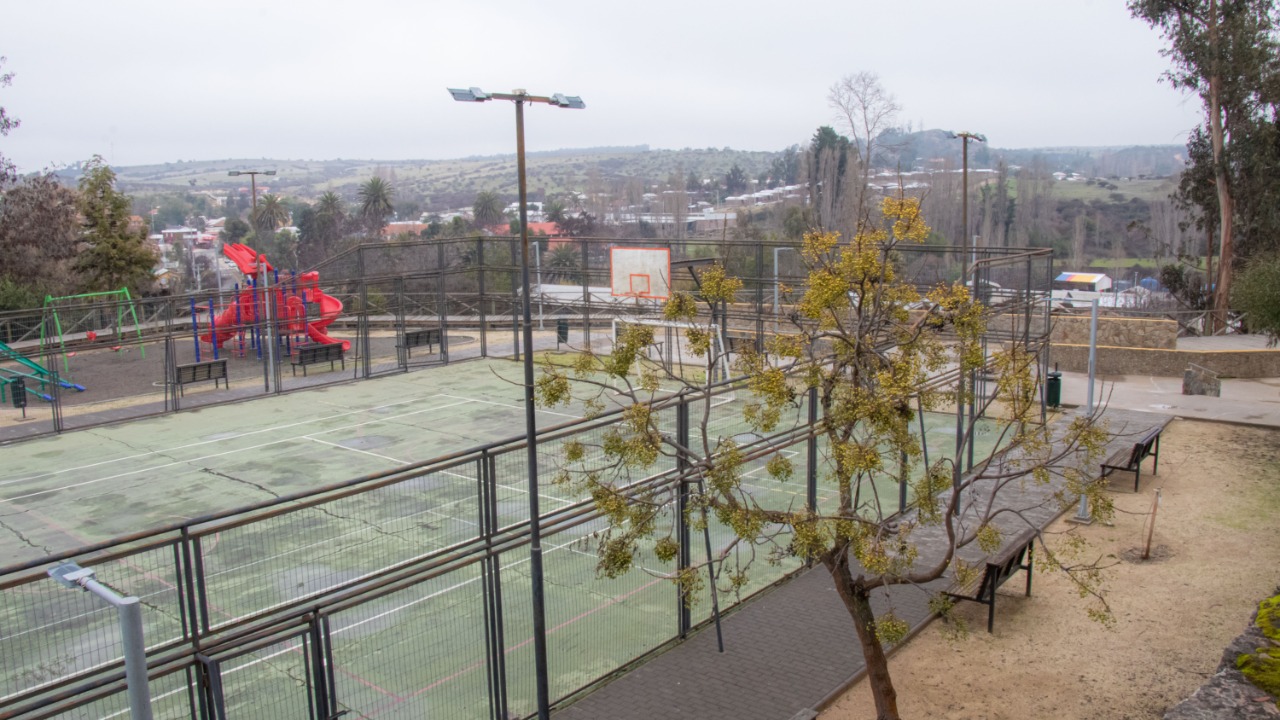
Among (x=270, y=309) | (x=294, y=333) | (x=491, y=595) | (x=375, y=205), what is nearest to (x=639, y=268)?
(x=270, y=309)

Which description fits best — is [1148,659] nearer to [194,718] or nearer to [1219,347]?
[194,718]

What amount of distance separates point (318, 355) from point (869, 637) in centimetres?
2757

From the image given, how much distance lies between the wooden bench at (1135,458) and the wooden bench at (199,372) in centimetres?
2362

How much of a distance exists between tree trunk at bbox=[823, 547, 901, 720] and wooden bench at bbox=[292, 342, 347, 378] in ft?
86.1

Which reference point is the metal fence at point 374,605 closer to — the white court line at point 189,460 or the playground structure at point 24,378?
the white court line at point 189,460

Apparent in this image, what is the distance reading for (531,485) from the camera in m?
9.55

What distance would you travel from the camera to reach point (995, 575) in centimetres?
1220

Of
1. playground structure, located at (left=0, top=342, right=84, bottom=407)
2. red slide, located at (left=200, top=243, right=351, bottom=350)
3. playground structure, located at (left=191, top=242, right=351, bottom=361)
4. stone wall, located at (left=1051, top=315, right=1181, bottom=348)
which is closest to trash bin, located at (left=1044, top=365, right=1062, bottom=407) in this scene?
stone wall, located at (left=1051, top=315, right=1181, bottom=348)

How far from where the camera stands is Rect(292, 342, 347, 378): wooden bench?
3250 cm

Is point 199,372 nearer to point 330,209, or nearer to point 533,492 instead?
point 533,492

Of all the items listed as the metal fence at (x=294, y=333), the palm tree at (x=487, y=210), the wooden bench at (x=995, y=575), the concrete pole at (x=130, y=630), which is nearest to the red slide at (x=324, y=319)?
the metal fence at (x=294, y=333)

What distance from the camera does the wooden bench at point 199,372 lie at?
2766 cm

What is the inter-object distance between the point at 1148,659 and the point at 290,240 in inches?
3216

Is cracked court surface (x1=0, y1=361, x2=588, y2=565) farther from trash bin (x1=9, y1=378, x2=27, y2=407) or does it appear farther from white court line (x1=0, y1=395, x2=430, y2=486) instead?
trash bin (x1=9, y1=378, x2=27, y2=407)
